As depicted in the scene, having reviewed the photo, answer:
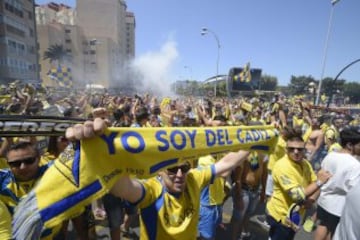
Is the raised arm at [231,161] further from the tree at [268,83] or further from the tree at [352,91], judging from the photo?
the tree at [352,91]

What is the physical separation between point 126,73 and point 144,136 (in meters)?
109

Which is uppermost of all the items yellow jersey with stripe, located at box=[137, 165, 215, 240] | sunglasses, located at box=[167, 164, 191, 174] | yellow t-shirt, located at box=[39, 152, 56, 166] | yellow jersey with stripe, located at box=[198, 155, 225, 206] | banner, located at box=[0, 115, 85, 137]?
banner, located at box=[0, 115, 85, 137]

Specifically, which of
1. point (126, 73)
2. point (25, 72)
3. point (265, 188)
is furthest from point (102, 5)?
point (265, 188)

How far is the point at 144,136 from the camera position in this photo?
4.82 ft

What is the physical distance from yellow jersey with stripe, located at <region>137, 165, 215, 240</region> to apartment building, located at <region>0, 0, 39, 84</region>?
4645cm

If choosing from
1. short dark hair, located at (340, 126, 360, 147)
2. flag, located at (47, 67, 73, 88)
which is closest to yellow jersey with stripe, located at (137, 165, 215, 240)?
Answer: short dark hair, located at (340, 126, 360, 147)

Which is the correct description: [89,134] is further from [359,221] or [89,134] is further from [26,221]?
[359,221]

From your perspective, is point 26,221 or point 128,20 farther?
point 128,20

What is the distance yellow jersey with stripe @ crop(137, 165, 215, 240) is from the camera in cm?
204

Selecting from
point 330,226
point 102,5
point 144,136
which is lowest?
point 330,226

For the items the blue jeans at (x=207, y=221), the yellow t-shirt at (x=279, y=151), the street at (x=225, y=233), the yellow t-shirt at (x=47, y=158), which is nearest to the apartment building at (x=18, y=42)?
the street at (x=225, y=233)

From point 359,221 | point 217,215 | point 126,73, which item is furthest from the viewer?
point 126,73

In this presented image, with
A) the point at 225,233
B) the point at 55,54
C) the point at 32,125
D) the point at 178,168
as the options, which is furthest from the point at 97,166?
the point at 55,54

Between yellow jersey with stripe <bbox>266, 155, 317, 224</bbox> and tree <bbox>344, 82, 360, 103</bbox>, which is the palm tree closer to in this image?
yellow jersey with stripe <bbox>266, 155, 317, 224</bbox>
